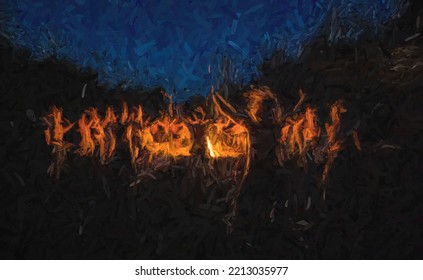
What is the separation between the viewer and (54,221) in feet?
6.62

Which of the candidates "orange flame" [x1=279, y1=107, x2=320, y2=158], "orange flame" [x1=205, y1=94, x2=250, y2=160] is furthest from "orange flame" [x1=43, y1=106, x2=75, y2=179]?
"orange flame" [x1=279, y1=107, x2=320, y2=158]

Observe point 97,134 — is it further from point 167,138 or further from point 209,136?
point 209,136

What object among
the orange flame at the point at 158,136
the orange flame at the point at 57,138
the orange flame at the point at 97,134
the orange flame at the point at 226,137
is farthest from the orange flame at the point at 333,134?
the orange flame at the point at 57,138

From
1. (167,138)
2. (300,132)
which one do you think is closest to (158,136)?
(167,138)

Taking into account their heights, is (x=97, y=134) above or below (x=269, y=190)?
above

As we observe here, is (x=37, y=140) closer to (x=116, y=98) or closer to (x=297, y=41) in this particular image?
(x=116, y=98)

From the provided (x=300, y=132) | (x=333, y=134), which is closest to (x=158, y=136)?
(x=300, y=132)

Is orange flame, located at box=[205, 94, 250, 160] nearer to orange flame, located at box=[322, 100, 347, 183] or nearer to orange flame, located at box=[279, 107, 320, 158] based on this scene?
orange flame, located at box=[279, 107, 320, 158]

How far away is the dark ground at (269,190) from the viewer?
198 cm

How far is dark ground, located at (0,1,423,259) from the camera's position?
6.49ft

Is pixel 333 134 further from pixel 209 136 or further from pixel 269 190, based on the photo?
pixel 209 136

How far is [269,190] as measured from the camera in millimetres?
1993

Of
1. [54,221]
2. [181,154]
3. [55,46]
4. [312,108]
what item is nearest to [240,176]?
[181,154]

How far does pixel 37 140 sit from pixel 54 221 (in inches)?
14.1
